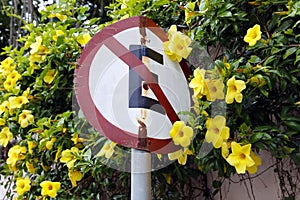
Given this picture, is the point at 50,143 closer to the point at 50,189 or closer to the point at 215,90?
the point at 50,189

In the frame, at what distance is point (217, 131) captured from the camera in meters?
0.98

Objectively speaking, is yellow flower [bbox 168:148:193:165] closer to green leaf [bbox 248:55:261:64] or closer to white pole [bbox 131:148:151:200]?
white pole [bbox 131:148:151:200]

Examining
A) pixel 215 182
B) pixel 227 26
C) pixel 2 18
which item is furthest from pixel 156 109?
pixel 2 18

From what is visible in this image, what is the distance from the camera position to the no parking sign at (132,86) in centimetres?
87

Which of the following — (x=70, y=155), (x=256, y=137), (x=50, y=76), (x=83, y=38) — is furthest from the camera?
(x=50, y=76)

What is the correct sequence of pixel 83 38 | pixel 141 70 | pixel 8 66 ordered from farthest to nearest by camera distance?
pixel 8 66, pixel 83 38, pixel 141 70

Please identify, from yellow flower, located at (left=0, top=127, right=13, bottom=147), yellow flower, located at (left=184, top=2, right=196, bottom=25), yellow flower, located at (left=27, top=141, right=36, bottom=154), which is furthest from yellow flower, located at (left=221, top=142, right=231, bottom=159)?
yellow flower, located at (left=0, top=127, right=13, bottom=147)

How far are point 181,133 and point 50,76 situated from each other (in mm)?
766

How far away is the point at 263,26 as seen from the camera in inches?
44.5

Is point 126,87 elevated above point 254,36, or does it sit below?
below

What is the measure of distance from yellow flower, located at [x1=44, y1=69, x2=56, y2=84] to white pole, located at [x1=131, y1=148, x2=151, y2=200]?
72cm

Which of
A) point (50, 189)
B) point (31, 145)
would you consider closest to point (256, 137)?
point (50, 189)

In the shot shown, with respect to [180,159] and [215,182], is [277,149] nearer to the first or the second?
[180,159]

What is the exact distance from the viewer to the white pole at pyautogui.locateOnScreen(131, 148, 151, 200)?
0.89 meters
